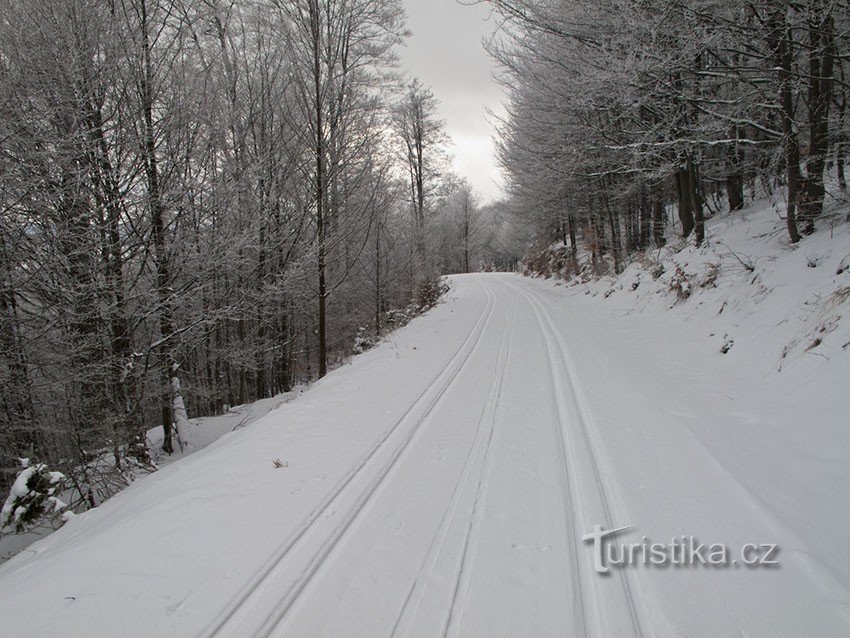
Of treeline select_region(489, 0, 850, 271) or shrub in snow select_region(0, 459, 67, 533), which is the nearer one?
shrub in snow select_region(0, 459, 67, 533)

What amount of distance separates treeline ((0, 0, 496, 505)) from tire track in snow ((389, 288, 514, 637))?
499cm

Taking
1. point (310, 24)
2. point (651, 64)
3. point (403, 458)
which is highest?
point (310, 24)

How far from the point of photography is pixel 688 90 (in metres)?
7.57

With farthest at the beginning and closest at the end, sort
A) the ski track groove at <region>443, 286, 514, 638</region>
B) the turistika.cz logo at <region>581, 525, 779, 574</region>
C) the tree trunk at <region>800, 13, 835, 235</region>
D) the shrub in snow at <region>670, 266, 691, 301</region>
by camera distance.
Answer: the shrub in snow at <region>670, 266, 691, 301</region> < the tree trunk at <region>800, 13, 835, 235</region> < the turistika.cz logo at <region>581, 525, 779, 574</region> < the ski track groove at <region>443, 286, 514, 638</region>

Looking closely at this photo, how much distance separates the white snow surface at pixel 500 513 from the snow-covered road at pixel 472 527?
0.01m

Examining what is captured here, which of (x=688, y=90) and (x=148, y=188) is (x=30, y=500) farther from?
(x=688, y=90)

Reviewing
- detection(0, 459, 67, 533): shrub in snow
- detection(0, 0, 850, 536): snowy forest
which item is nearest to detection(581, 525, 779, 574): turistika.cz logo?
detection(0, 459, 67, 533): shrub in snow

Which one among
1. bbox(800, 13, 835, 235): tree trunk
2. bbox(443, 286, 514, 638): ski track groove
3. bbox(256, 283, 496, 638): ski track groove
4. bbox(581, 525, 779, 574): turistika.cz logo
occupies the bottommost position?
bbox(581, 525, 779, 574): turistika.cz logo

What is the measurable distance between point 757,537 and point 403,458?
2662mm

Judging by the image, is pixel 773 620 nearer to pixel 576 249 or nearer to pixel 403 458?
pixel 403 458

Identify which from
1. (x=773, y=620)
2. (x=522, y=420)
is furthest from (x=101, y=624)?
(x=522, y=420)

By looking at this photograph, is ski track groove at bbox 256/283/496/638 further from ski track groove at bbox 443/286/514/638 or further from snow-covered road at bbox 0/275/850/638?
ski track groove at bbox 443/286/514/638

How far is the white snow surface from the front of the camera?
78.6 inches

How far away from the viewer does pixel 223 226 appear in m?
7.36
